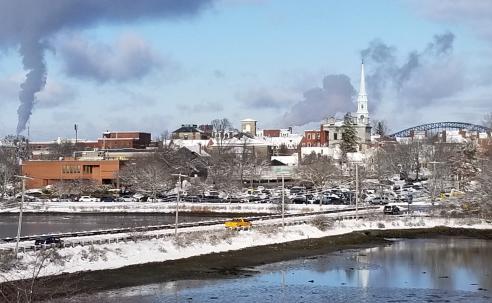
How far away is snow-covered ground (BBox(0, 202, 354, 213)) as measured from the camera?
95250 mm

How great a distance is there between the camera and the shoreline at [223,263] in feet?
131

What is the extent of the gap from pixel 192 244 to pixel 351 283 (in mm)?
14891

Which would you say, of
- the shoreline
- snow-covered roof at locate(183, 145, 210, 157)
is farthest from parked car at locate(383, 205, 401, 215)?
snow-covered roof at locate(183, 145, 210, 157)

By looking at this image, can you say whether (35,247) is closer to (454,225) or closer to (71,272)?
(71,272)

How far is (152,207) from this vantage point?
102 metres

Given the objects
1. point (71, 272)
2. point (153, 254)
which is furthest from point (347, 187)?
point (71, 272)

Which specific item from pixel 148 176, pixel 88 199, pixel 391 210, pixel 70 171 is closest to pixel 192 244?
pixel 391 210

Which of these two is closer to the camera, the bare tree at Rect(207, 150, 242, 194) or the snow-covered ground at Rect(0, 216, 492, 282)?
the snow-covered ground at Rect(0, 216, 492, 282)

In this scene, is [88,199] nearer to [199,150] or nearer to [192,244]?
[199,150]

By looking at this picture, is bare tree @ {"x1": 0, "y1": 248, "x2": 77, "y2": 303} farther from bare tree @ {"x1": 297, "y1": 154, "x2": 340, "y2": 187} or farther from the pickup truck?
bare tree @ {"x1": 297, "y1": 154, "x2": 340, "y2": 187}

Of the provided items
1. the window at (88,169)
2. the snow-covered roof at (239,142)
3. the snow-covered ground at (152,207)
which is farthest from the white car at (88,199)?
the snow-covered roof at (239,142)

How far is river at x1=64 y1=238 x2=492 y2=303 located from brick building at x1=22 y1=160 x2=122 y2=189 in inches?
3383

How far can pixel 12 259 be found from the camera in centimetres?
4209

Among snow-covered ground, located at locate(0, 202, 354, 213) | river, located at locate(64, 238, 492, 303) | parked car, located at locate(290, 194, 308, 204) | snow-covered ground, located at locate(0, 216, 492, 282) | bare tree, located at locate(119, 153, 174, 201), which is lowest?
river, located at locate(64, 238, 492, 303)
